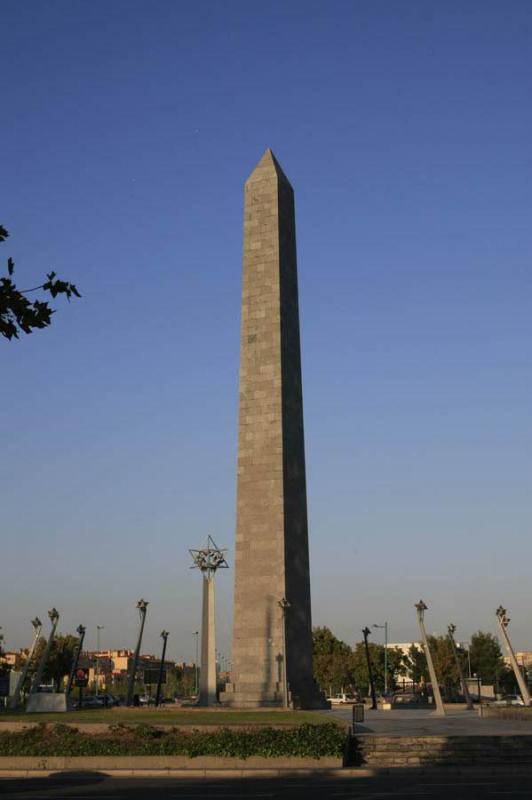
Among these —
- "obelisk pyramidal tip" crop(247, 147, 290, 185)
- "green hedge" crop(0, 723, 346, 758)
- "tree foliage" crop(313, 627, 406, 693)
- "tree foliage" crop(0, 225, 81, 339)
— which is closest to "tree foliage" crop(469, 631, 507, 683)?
"tree foliage" crop(313, 627, 406, 693)

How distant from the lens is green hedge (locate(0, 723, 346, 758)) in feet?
90.6

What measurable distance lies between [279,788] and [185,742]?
6.20 metres

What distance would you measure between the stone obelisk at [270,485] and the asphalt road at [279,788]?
17.5m

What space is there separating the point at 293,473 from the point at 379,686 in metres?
85.0

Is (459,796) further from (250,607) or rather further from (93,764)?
(250,607)

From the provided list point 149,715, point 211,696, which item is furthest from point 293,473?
point 149,715

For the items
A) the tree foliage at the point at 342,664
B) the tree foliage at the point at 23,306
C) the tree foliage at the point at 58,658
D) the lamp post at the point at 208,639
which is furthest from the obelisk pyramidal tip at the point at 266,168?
the tree foliage at the point at 342,664

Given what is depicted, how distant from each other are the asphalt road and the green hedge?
2.07 meters

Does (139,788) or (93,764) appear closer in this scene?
(139,788)

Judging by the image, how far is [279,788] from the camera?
22.7 m

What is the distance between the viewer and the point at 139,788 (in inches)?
903

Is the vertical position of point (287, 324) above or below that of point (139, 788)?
above

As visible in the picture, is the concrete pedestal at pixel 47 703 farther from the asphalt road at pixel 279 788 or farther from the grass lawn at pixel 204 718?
the asphalt road at pixel 279 788

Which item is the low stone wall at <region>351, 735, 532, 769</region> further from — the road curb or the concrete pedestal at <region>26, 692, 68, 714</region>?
the concrete pedestal at <region>26, 692, 68, 714</region>
